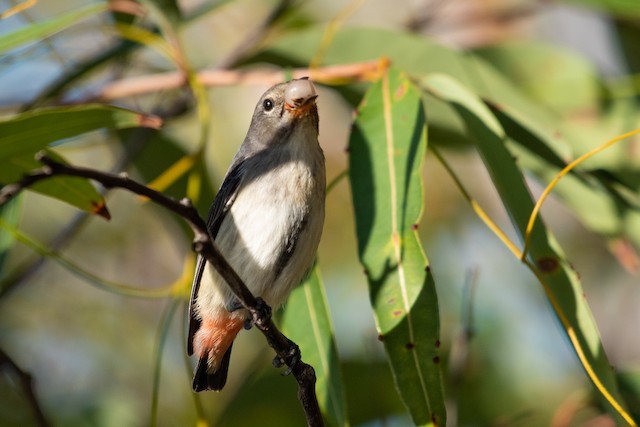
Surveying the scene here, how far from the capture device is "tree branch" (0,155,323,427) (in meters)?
1.23

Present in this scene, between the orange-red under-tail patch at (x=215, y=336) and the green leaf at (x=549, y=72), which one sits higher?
the green leaf at (x=549, y=72)

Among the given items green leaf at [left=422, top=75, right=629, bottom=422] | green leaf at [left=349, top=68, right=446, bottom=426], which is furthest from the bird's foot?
green leaf at [left=422, top=75, right=629, bottom=422]

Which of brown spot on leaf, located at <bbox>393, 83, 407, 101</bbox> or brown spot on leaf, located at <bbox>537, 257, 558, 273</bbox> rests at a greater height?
brown spot on leaf, located at <bbox>393, 83, 407, 101</bbox>

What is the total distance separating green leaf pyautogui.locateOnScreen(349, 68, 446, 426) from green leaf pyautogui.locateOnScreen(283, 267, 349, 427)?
0.25 metres

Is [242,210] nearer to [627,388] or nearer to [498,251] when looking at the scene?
[627,388]

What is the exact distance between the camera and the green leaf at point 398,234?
2.01m

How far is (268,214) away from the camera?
2.23 metres

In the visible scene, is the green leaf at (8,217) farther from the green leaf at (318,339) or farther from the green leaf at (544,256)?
the green leaf at (544,256)

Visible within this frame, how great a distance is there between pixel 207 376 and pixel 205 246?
1240mm

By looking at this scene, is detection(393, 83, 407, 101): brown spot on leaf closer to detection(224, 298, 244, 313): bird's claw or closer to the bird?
the bird

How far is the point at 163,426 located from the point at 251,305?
93.7 inches

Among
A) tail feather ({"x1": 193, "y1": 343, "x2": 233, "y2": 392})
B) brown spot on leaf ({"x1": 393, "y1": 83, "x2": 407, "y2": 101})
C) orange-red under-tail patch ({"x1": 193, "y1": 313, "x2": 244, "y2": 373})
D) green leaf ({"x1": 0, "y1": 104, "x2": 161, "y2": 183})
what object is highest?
green leaf ({"x1": 0, "y1": 104, "x2": 161, "y2": 183})

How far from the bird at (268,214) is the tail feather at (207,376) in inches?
3.1

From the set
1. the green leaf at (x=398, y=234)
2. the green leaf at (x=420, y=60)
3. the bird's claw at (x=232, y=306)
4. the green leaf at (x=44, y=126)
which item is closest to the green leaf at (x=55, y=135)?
the green leaf at (x=44, y=126)
